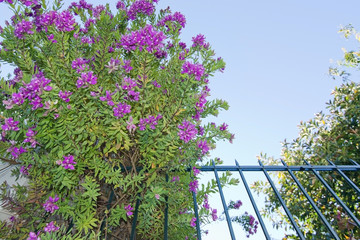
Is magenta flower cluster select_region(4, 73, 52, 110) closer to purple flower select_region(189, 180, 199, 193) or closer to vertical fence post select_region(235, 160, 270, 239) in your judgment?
purple flower select_region(189, 180, 199, 193)

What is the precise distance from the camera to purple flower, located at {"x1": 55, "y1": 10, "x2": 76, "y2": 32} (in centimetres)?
239

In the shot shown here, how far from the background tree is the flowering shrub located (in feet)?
14.8

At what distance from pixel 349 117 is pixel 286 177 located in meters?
2.05

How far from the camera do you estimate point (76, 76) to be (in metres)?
2.41

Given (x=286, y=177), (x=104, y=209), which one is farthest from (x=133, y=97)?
(x=286, y=177)

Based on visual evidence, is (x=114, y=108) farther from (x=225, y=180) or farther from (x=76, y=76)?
(x=225, y=180)

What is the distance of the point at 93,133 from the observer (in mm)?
2240

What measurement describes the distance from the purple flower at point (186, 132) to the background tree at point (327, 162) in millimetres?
4478

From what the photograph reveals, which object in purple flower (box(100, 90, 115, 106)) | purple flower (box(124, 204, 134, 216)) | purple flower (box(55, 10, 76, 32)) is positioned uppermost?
purple flower (box(55, 10, 76, 32))

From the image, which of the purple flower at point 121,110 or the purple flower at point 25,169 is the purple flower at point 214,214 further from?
the purple flower at point 25,169

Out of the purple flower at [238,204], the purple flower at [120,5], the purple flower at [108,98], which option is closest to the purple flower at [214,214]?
the purple flower at [238,204]

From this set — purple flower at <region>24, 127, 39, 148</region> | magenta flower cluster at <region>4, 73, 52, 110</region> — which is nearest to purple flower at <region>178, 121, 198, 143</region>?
magenta flower cluster at <region>4, 73, 52, 110</region>

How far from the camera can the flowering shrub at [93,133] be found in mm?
2186

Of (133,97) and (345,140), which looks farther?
(345,140)
